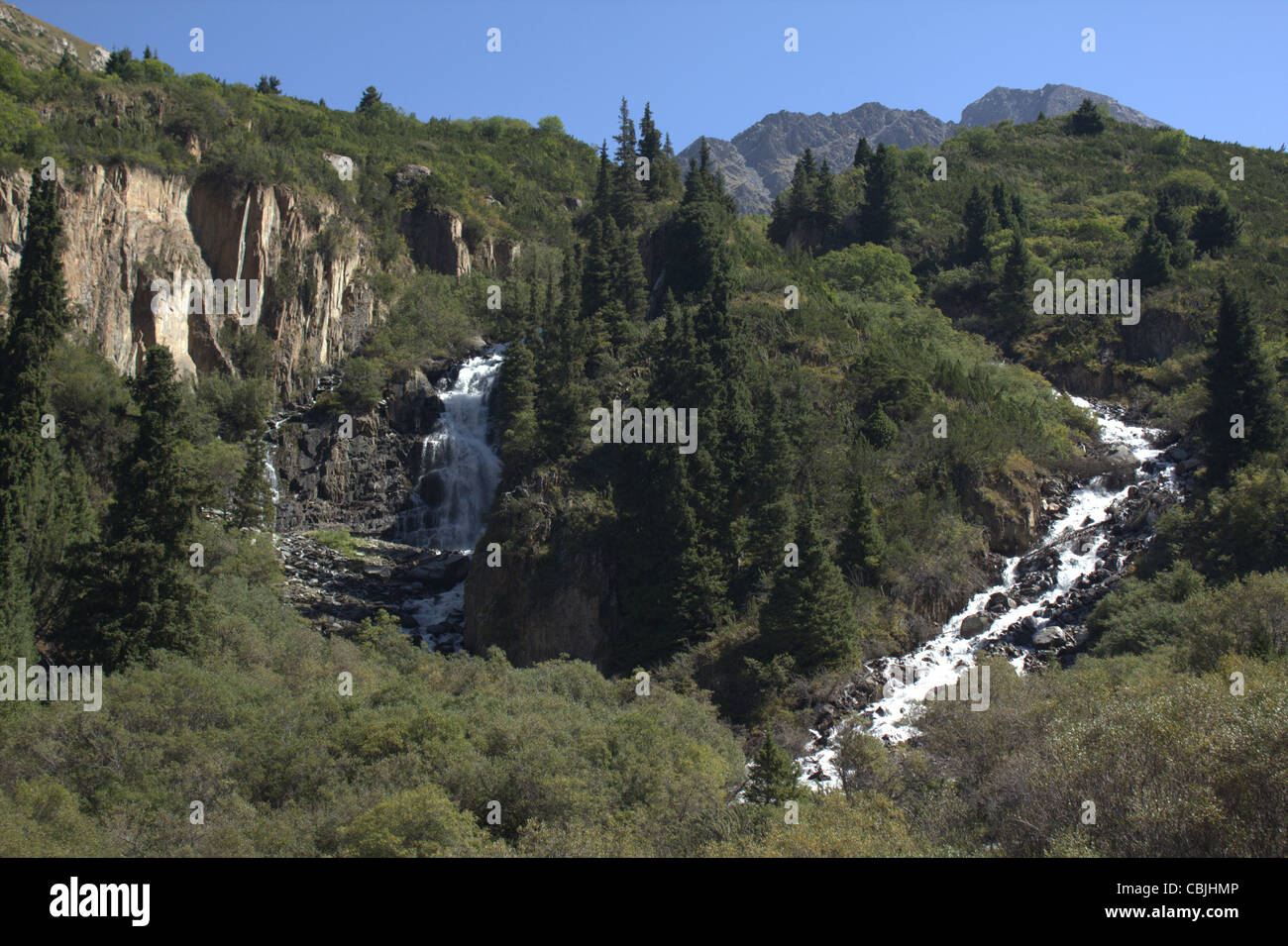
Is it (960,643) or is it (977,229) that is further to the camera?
(977,229)

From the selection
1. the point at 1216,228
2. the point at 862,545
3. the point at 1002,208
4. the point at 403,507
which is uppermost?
the point at 1002,208

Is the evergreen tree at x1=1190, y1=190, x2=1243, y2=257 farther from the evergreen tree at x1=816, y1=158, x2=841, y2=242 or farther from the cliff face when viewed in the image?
the cliff face

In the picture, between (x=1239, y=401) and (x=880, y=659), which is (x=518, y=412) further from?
(x=1239, y=401)

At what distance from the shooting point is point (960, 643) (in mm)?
43375

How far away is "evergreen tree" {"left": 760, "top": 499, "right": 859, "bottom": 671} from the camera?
39781 millimetres

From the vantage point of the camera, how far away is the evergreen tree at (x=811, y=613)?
39.8 metres

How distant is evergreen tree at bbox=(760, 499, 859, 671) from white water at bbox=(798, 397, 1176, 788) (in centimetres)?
248

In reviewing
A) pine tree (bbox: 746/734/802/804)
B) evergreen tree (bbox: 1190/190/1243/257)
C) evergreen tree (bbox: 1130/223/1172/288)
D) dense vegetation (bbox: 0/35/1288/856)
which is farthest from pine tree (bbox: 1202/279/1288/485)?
evergreen tree (bbox: 1190/190/1243/257)

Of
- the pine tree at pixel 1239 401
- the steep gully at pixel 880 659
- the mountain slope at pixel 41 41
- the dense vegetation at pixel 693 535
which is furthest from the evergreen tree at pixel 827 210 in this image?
the mountain slope at pixel 41 41

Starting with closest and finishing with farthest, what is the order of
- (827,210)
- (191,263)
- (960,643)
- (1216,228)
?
(960,643) → (191,263) → (1216,228) → (827,210)

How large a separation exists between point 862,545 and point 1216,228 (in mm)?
46440

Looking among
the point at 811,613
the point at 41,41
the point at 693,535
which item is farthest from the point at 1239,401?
the point at 41,41

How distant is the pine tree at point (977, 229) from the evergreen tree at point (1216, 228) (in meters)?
14.1
